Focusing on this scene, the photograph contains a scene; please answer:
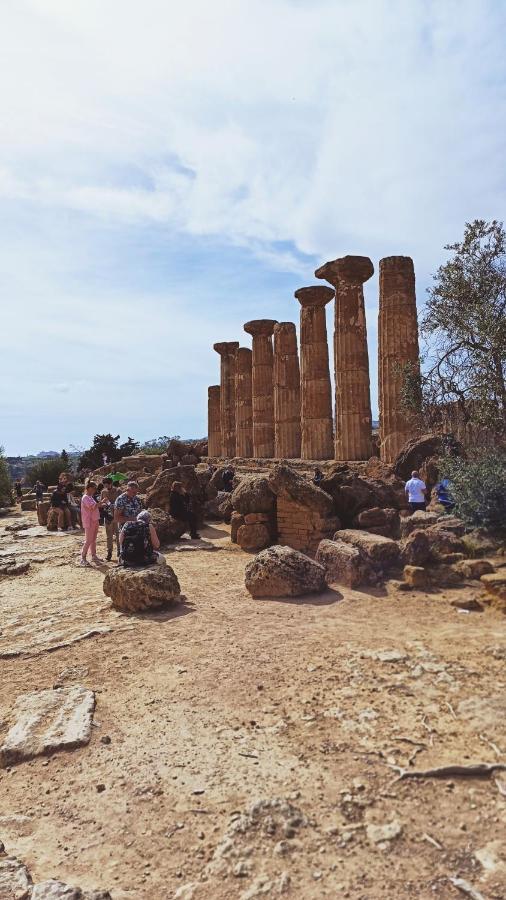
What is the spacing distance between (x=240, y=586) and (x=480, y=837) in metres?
6.12

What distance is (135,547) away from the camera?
336 inches

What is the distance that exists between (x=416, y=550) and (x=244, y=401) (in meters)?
20.9

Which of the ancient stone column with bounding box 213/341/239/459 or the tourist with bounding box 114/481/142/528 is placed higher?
the ancient stone column with bounding box 213/341/239/459

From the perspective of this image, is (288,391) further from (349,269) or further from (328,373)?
(349,269)

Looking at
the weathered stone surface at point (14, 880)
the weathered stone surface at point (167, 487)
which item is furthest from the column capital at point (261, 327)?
the weathered stone surface at point (14, 880)

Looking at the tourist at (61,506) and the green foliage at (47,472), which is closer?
the tourist at (61,506)

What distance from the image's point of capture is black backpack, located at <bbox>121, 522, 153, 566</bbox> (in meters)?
8.51

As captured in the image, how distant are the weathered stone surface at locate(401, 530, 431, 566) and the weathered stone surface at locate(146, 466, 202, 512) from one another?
7512 millimetres

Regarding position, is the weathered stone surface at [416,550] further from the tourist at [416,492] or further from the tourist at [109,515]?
the tourist at [109,515]

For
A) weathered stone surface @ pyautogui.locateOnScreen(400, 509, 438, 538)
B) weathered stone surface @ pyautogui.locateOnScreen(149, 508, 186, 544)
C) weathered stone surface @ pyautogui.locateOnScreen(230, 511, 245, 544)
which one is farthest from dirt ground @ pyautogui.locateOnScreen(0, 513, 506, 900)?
weathered stone surface @ pyautogui.locateOnScreen(149, 508, 186, 544)

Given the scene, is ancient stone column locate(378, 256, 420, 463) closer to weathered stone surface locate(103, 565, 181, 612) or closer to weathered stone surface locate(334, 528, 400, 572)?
weathered stone surface locate(334, 528, 400, 572)

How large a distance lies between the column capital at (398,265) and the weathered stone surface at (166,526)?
29.3 feet

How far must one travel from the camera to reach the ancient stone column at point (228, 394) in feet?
104

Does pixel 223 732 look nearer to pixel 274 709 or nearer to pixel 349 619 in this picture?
pixel 274 709
